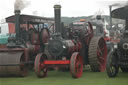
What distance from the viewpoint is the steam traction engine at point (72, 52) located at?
21.4 feet

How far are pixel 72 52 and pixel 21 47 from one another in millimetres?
1435

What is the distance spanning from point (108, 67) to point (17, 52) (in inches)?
98.7

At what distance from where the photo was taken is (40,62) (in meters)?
6.72

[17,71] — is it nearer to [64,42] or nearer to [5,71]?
[5,71]

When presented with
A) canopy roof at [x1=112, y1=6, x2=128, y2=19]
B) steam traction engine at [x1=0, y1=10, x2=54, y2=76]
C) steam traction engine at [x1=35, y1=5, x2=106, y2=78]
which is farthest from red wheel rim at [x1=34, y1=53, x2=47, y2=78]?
canopy roof at [x1=112, y1=6, x2=128, y2=19]

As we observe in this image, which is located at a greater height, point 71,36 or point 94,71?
point 71,36

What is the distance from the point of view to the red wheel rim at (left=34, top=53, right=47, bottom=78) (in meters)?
6.54

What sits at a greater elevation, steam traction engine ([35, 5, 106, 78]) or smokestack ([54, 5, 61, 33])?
smokestack ([54, 5, 61, 33])

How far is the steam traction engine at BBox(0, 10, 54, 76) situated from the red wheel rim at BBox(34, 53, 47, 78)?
0.50 metres

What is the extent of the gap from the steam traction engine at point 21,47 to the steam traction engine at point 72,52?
54 centimetres

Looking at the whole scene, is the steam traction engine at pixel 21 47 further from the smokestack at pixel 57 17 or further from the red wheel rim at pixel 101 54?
the red wheel rim at pixel 101 54

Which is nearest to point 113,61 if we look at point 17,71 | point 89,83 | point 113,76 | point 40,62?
point 113,76

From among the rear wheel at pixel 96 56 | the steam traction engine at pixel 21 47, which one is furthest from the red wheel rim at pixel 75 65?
the steam traction engine at pixel 21 47

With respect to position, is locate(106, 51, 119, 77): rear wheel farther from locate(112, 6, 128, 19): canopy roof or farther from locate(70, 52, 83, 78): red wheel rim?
locate(112, 6, 128, 19): canopy roof
